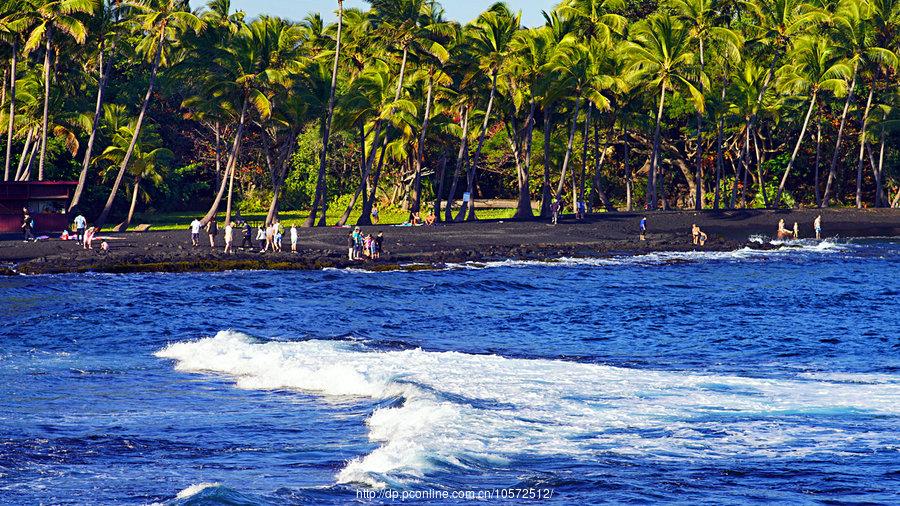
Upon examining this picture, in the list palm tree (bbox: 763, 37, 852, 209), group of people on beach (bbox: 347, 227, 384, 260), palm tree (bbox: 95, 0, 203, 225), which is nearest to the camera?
group of people on beach (bbox: 347, 227, 384, 260)

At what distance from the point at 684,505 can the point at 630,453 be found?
7.37ft

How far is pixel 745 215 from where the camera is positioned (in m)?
63.0

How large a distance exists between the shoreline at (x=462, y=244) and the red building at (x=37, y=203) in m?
2.50

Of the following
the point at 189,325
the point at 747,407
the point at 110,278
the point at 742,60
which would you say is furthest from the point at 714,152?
the point at 747,407

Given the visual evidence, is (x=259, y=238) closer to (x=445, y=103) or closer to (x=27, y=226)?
(x=27, y=226)

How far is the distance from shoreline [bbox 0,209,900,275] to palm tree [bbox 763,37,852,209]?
553 cm

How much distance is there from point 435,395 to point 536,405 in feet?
5.22

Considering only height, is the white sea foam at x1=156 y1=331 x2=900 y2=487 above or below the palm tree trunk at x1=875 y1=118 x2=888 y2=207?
below

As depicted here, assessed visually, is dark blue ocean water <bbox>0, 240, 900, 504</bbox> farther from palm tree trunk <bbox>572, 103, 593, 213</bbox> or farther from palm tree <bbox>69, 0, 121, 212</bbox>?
palm tree trunk <bbox>572, 103, 593, 213</bbox>

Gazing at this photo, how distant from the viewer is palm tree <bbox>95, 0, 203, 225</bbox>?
49.3 m

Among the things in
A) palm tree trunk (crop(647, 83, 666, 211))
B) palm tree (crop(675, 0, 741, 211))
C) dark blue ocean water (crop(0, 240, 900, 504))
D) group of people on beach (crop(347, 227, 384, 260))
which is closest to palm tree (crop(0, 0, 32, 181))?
dark blue ocean water (crop(0, 240, 900, 504))

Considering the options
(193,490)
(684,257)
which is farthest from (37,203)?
(193,490)

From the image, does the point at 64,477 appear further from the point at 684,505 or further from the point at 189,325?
the point at 189,325

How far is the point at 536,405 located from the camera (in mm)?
17859
